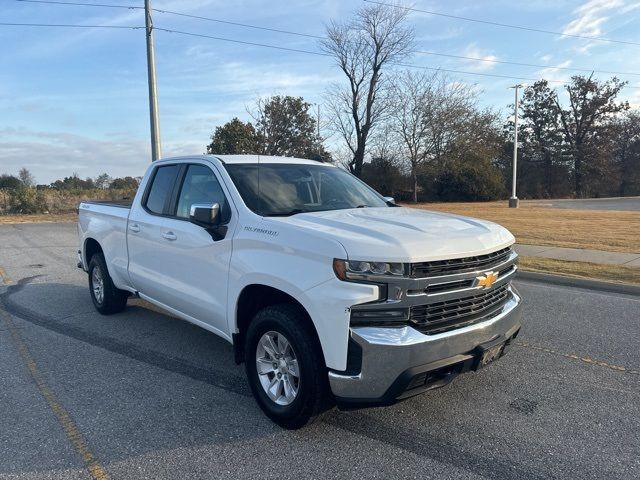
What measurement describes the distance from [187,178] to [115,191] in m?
33.1

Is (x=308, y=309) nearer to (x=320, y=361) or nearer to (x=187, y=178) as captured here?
(x=320, y=361)

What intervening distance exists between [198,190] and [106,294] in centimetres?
261

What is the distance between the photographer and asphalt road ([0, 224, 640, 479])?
3.12 metres

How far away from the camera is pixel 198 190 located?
469 cm

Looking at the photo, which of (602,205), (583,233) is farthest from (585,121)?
(583,233)

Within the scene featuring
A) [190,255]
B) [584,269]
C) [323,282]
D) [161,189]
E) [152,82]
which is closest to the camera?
[323,282]

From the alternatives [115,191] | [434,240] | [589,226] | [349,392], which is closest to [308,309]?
[349,392]

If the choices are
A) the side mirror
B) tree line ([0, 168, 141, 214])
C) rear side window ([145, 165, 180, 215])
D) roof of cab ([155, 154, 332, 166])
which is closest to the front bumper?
the side mirror

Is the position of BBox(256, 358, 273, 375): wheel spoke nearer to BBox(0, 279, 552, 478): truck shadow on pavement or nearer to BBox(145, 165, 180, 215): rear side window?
BBox(0, 279, 552, 478): truck shadow on pavement

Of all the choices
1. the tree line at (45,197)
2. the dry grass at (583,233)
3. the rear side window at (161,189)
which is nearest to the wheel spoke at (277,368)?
the rear side window at (161,189)

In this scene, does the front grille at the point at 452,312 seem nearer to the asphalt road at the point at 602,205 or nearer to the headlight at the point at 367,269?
the headlight at the point at 367,269

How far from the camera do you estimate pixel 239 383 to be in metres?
4.38

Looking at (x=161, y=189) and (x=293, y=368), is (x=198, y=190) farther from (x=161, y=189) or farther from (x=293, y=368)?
(x=293, y=368)

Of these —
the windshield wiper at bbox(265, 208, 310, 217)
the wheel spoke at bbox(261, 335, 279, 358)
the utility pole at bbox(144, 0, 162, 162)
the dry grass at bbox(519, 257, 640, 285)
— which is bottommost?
the dry grass at bbox(519, 257, 640, 285)
